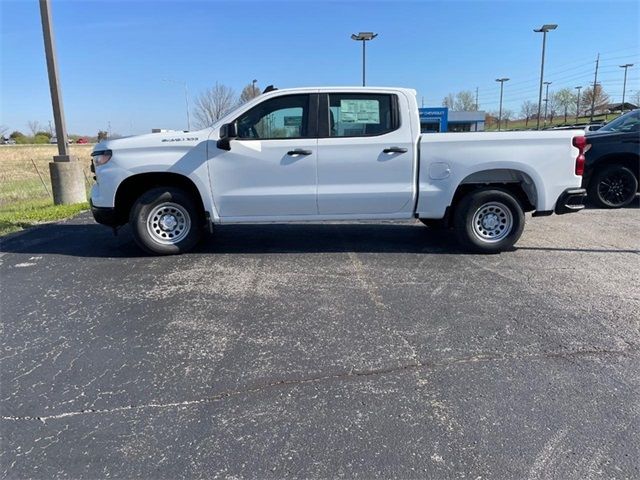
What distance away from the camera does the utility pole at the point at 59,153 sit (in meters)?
9.79

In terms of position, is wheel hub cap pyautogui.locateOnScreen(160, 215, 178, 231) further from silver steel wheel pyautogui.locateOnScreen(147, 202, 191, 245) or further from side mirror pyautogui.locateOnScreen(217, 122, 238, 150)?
side mirror pyautogui.locateOnScreen(217, 122, 238, 150)

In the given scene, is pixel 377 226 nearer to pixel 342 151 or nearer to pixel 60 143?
pixel 342 151

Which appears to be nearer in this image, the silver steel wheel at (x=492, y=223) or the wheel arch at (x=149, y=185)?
the wheel arch at (x=149, y=185)

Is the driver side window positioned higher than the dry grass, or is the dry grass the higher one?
the driver side window

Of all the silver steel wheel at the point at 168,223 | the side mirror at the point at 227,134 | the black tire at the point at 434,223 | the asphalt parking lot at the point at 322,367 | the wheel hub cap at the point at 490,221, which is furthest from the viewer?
the black tire at the point at 434,223

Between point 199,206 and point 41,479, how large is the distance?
413 centimetres

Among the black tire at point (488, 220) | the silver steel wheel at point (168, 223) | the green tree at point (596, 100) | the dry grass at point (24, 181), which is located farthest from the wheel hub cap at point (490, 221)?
the green tree at point (596, 100)

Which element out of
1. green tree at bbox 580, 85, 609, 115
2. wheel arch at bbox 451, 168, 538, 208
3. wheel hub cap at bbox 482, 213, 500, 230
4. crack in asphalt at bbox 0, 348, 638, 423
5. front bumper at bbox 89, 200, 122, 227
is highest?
green tree at bbox 580, 85, 609, 115

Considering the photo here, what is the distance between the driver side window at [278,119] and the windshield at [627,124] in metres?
7.13

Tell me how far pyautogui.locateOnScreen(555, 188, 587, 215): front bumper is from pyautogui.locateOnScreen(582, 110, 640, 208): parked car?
3.66 meters

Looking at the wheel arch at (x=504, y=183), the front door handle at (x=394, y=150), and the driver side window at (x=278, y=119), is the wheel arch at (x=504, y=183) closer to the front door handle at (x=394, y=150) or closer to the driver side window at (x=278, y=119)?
the front door handle at (x=394, y=150)

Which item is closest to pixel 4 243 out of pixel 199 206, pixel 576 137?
pixel 199 206

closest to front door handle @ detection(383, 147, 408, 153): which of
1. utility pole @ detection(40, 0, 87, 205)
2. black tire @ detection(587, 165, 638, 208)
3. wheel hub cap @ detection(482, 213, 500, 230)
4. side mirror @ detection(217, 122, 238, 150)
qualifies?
wheel hub cap @ detection(482, 213, 500, 230)

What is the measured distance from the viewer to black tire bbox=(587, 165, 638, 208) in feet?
30.3
